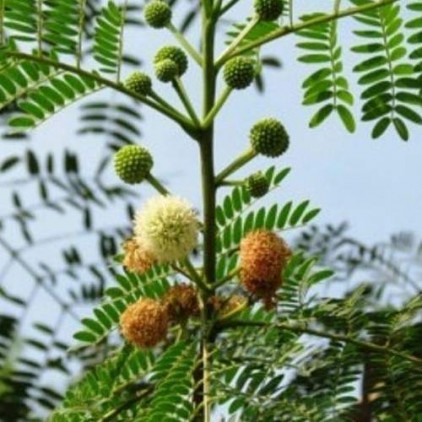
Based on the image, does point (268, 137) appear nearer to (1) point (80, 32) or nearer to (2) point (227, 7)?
(2) point (227, 7)

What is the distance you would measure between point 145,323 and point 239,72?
0.55m

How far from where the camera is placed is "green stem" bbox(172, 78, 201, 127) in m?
2.80

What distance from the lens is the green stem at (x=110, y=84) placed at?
279cm

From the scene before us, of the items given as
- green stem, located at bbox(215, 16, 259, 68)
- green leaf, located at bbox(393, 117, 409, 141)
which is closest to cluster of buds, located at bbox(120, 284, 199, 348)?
green stem, located at bbox(215, 16, 259, 68)

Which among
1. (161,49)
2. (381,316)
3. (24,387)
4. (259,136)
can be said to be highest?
(161,49)

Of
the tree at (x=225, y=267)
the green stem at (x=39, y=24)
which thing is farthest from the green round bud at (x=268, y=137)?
the green stem at (x=39, y=24)

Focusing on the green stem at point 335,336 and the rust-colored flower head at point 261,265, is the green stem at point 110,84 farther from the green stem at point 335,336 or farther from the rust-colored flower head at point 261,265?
the green stem at point 335,336

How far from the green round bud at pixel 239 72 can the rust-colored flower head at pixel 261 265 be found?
308 mm

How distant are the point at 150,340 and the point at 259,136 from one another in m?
0.44

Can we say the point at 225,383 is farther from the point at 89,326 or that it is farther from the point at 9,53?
the point at 9,53

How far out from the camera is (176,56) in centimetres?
308

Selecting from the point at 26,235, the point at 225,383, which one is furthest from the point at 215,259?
the point at 26,235

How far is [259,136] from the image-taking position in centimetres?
292

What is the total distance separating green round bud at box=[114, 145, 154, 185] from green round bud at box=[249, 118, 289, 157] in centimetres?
21
